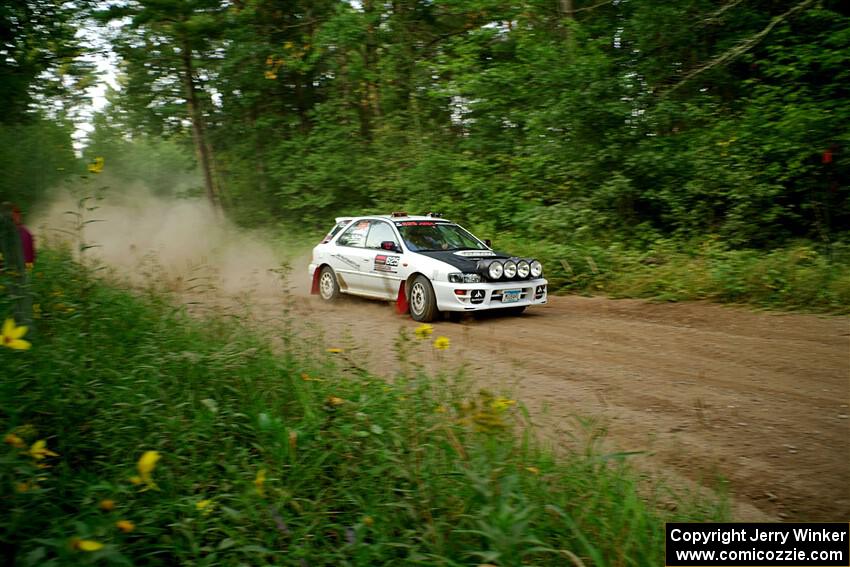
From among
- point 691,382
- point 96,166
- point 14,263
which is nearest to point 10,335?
point 96,166

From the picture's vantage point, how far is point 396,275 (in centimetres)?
1073

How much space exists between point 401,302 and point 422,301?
57cm

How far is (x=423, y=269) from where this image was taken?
10.1 m

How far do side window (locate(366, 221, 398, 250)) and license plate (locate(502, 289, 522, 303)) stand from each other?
2.21 metres

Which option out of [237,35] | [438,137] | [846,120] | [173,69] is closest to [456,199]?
[438,137]

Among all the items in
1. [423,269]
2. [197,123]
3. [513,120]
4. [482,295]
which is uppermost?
[197,123]

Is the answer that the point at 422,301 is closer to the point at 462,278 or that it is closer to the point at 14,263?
the point at 462,278

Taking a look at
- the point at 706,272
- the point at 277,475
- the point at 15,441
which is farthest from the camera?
the point at 706,272

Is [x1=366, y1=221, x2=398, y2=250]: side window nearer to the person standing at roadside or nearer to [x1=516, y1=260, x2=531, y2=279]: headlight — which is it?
[x1=516, y1=260, x2=531, y2=279]: headlight

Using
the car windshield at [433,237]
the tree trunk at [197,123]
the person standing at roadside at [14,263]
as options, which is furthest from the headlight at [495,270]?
the tree trunk at [197,123]

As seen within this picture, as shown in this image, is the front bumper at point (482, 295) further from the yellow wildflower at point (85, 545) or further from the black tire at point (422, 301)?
the yellow wildflower at point (85, 545)

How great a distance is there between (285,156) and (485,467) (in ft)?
76.5

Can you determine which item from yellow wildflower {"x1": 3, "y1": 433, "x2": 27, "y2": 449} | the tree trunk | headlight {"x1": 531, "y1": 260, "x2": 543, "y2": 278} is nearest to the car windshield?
headlight {"x1": 531, "y1": 260, "x2": 543, "y2": 278}

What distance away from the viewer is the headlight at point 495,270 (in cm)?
981
